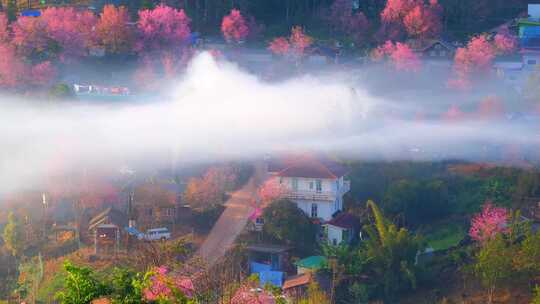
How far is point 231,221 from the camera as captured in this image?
63.6 feet

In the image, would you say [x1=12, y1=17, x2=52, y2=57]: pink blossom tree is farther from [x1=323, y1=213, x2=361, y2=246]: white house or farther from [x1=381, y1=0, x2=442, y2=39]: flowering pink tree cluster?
[x1=323, y1=213, x2=361, y2=246]: white house

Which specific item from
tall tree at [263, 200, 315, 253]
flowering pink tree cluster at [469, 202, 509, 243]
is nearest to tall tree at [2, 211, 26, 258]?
tall tree at [263, 200, 315, 253]

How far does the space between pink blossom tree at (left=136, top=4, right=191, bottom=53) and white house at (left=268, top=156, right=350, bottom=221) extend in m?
7.74

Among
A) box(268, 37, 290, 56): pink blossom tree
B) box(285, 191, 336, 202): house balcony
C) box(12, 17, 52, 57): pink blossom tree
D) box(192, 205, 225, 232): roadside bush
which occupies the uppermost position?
box(12, 17, 52, 57): pink blossom tree

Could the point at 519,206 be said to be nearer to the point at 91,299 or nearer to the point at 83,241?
the point at 83,241

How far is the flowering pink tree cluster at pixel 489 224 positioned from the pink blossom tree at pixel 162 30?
10741 mm

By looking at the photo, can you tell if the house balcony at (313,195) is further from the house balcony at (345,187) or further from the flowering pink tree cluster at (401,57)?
the flowering pink tree cluster at (401,57)

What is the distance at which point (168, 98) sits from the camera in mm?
25141

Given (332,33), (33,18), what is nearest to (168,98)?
(33,18)

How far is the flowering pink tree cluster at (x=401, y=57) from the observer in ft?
85.1

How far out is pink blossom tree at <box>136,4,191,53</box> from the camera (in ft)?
87.2

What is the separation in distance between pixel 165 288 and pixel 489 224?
7.29 metres

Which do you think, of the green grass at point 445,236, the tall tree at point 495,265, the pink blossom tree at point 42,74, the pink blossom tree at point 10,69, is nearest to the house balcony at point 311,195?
the green grass at point 445,236

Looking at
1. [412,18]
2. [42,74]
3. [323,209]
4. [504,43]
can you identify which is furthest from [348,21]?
[323,209]
